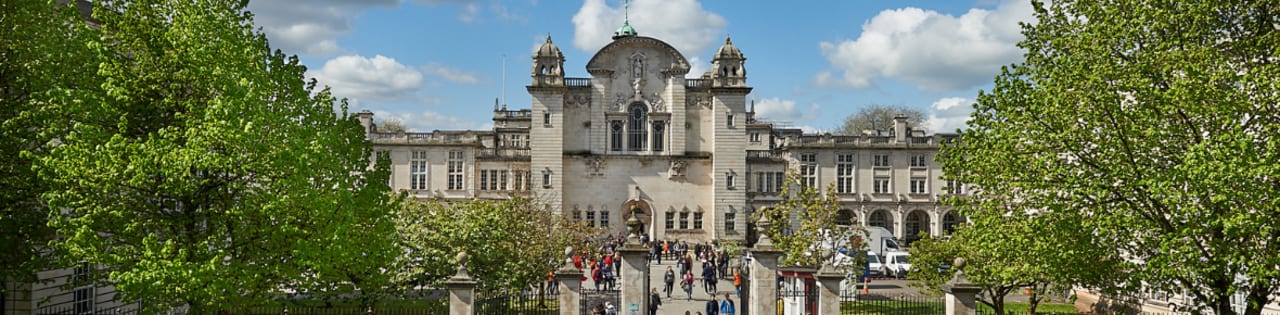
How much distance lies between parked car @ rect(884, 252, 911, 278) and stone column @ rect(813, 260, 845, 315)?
829 inches

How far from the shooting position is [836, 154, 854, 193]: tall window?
58688 mm

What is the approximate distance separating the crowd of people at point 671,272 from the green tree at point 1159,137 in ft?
30.2

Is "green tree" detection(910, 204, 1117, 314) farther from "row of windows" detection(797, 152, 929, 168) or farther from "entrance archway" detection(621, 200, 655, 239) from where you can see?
"row of windows" detection(797, 152, 929, 168)

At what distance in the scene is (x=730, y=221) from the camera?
179ft

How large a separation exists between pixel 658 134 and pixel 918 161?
59.5ft

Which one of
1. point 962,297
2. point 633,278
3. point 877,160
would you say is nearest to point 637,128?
point 877,160

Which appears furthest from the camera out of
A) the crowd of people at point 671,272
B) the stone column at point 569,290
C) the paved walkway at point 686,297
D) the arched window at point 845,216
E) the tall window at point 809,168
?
the arched window at point 845,216

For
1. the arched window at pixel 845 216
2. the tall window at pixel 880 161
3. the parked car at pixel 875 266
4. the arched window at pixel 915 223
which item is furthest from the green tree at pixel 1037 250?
the arched window at pixel 915 223

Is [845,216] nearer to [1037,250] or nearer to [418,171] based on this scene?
[418,171]

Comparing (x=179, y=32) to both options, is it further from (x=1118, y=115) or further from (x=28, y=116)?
(x=1118, y=115)

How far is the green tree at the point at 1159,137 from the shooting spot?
13750mm

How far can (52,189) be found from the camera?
14672mm

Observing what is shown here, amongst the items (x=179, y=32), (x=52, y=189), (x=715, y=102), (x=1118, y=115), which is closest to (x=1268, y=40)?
(x=1118, y=115)

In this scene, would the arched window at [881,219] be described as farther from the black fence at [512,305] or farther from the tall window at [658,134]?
the black fence at [512,305]
